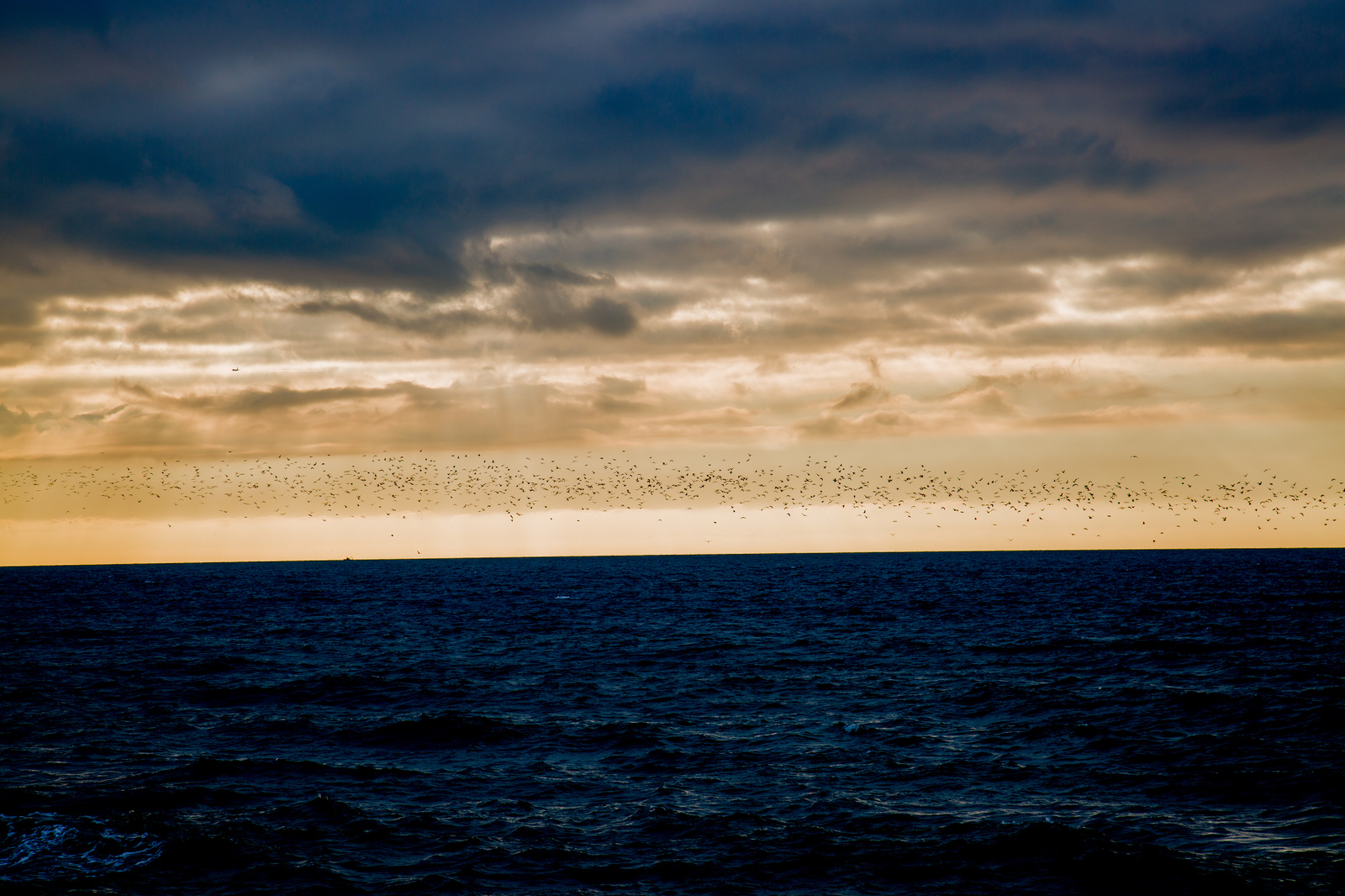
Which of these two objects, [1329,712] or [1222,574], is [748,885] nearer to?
[1329,712]

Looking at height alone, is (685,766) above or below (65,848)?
below

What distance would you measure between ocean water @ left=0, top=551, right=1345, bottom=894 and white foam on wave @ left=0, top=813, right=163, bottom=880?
9cm

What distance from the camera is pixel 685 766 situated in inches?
1161

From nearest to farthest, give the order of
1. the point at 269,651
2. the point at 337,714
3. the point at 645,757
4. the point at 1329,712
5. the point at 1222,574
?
the point at 645,757 < the point at 1329,712 < the point at 337,714 < the point at 269,651 < the point at 1222,574

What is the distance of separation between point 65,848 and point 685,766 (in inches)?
662

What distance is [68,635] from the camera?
2881 inches

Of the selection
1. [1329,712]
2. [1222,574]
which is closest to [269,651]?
[1329,712]

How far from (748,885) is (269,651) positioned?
171 ft

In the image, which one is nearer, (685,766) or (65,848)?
(65,848)

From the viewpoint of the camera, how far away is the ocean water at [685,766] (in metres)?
20.7

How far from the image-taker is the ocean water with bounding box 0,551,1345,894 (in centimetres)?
2073

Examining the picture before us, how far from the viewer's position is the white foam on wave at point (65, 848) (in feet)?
67.9

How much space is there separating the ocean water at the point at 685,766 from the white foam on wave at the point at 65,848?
0.29 feet

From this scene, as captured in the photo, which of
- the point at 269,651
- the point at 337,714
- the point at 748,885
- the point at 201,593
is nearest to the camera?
the point at 748,885
